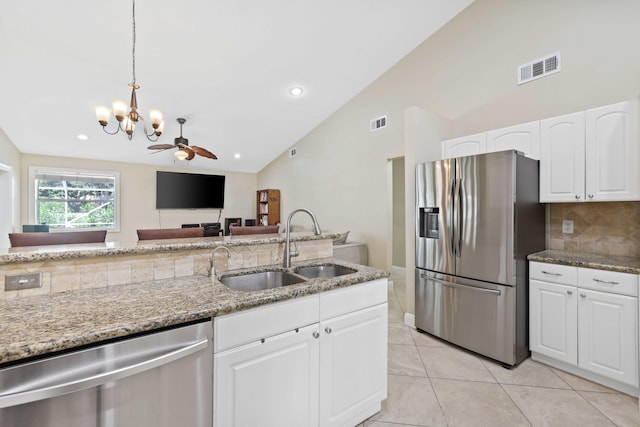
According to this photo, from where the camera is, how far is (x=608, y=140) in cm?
221

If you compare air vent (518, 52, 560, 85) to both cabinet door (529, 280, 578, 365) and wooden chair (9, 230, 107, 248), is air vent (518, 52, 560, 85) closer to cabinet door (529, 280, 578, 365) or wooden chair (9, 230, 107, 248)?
cabinet door (529, 280, 578, 365)

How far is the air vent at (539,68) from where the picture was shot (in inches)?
112

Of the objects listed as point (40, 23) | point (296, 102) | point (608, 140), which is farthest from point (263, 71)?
point (608, 140)

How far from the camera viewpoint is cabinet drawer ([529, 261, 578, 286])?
2225 millimetres

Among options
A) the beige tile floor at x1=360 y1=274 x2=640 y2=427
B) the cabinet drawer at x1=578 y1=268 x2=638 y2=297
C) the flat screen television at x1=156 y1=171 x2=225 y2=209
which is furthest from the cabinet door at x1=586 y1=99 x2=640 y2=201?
the flat screen television at x1=156 y1=171 x2=225 y2=209

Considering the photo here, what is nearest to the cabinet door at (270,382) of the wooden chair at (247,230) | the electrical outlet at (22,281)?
the electrical outlet at (22,281)

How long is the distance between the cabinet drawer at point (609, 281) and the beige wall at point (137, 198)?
6.81 meters

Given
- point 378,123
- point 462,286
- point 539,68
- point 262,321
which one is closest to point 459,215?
point 462,286

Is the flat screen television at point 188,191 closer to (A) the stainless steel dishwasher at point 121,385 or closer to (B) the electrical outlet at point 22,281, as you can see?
(B) the electrical outlet at point 22,281

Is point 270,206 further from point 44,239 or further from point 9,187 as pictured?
point 44,239

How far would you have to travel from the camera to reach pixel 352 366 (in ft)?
5.32

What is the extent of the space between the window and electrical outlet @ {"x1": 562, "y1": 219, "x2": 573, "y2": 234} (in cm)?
787

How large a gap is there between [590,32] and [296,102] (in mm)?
3875

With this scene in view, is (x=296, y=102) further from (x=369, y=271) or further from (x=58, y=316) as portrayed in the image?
(x=58, y=316)
